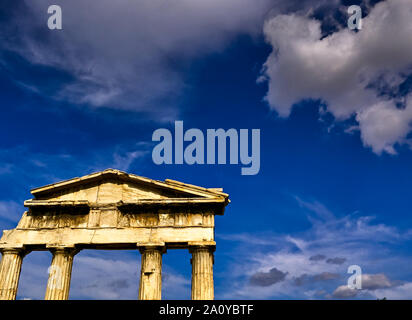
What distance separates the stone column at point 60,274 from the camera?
659 inches

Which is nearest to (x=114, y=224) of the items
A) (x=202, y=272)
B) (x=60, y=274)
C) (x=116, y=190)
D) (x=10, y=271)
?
(x=116, y=190)

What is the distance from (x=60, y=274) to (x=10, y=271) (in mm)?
2271

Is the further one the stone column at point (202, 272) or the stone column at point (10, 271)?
the stone column at point (10, 271)

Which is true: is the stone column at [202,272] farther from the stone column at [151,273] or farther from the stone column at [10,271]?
the stone column at [10,271]

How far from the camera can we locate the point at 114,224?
17.6m

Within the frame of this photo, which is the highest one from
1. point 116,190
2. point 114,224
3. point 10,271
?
point 116,190

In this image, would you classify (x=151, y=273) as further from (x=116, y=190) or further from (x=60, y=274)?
(x=116, y=190)

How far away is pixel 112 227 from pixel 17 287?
15.6 ft

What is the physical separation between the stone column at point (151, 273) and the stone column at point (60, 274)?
3198 mm

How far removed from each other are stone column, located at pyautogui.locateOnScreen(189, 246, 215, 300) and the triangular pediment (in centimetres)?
223

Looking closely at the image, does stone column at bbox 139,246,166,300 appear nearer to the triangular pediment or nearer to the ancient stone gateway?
the ancient stone gateway

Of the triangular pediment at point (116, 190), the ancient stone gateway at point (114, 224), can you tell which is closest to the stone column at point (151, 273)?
the ancient stone gateway at point (114, 224)
